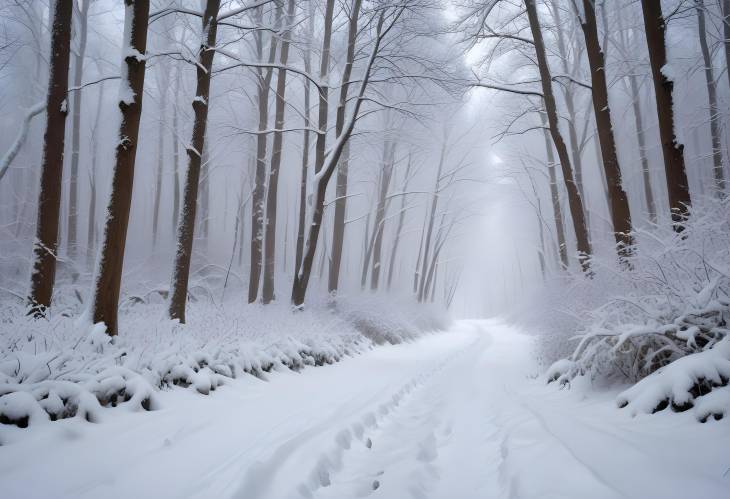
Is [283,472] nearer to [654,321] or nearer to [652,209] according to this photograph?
[654,321]

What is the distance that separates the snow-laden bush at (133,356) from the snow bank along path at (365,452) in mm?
215

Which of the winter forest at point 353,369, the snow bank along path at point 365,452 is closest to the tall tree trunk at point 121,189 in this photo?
the winter forest at point 353,369

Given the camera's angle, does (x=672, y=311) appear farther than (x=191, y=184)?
No

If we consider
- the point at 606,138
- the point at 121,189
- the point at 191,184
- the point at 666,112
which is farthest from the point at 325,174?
the point at 666,112

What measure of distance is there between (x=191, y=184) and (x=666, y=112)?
26.1ft

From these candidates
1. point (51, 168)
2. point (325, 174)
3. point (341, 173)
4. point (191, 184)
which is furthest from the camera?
point (341, 173)

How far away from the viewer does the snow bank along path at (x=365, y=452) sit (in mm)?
2301

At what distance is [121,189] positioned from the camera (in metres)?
5.62

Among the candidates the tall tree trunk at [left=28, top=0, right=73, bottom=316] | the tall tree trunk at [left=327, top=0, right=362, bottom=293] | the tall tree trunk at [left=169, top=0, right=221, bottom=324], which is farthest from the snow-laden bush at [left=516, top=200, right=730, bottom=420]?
the tall tree trunk at [left=327, top=0, right=362, bottom=293]

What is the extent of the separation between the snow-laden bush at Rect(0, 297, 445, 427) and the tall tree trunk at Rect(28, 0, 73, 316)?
0.63m

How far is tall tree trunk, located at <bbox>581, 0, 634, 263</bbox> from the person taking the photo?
741 centimetres

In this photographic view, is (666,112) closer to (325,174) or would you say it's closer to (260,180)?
(325,174)

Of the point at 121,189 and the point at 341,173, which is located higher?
the point at 341,173

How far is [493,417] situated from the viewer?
448cm
